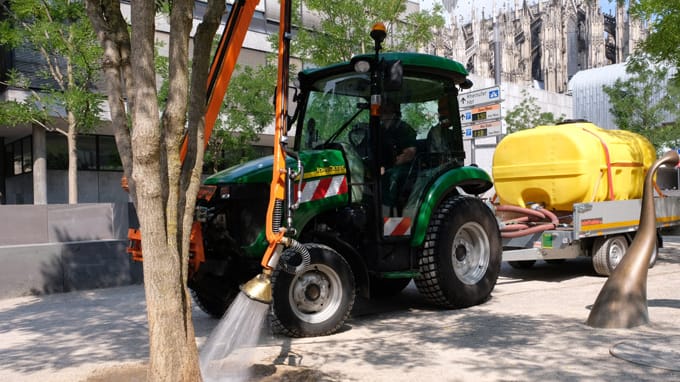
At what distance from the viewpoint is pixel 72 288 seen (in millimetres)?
9602

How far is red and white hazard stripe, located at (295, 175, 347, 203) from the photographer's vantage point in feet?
19.6

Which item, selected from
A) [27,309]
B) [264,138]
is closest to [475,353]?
[27,309]

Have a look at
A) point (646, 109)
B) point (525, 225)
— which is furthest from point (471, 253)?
point (646, 109)

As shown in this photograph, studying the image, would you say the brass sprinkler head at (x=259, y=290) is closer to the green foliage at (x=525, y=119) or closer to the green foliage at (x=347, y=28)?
the green foliage at (x=347, y=28)

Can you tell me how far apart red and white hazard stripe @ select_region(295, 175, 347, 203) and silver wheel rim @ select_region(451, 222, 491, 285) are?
66.4 inches

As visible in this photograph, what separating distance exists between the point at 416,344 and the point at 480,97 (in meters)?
10.3

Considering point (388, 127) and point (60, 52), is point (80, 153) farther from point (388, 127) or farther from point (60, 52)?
point (388, 127)

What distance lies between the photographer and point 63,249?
9586 mm

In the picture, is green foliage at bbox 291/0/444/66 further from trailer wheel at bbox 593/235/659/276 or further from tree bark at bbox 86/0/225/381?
tree bark at bbox 86/0/225/381

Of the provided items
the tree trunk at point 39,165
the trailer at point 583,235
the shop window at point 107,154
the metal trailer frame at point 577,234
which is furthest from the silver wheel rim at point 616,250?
the shop window at point 107,154

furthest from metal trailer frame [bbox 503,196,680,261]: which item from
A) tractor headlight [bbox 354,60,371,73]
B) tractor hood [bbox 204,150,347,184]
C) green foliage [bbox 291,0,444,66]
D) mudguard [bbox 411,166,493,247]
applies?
green foliage [bbox 291,0,444,66]

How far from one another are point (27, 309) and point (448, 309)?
5.46m

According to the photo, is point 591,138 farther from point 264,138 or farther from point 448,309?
point 264,138

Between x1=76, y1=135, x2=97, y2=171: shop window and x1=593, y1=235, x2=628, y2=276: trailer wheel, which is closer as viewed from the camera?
x1=593, y1=235, x2=628, y2=276: trailer wheel
